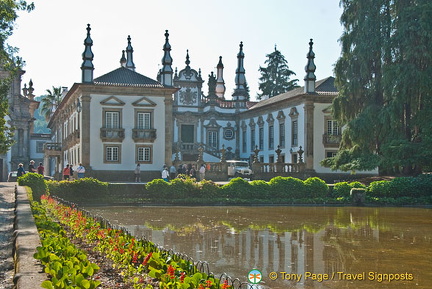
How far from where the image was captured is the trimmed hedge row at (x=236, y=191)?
2238 centimetres

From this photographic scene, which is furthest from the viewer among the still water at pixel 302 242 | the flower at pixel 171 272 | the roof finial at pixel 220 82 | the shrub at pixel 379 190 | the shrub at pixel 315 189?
the roof finial at pixel 220 82

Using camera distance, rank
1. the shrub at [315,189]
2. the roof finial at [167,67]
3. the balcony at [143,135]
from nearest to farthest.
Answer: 1. the shrub at [315,189]
2. the balcony at [143,135]
3. the roof finial at [167,67]

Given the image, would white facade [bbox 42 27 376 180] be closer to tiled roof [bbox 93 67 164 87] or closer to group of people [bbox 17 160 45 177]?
tiled roof [bbox 93 67 164 87]

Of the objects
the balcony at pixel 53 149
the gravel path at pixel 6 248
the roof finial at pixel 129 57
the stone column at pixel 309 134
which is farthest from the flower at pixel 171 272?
the roof finial at pixel 129 57

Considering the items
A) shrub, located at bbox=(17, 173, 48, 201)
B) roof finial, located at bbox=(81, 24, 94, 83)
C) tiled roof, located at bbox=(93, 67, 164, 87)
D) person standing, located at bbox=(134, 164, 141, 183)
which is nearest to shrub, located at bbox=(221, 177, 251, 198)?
shrub, located at bbox=(17, 173, 48, 201)

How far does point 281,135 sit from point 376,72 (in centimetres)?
1333

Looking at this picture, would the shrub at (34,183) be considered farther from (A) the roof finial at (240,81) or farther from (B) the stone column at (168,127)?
(A) the roof finial at (240,81)

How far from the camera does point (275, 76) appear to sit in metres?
66.7

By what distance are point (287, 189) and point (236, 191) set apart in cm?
224

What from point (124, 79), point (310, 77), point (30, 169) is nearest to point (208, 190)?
point (30, 169)

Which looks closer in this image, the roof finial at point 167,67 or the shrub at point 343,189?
the shrub at point 343,189

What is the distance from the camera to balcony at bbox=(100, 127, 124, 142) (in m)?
35.2

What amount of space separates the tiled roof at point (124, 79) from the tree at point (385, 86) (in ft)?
40.5

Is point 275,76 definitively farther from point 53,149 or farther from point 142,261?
point 142,261
